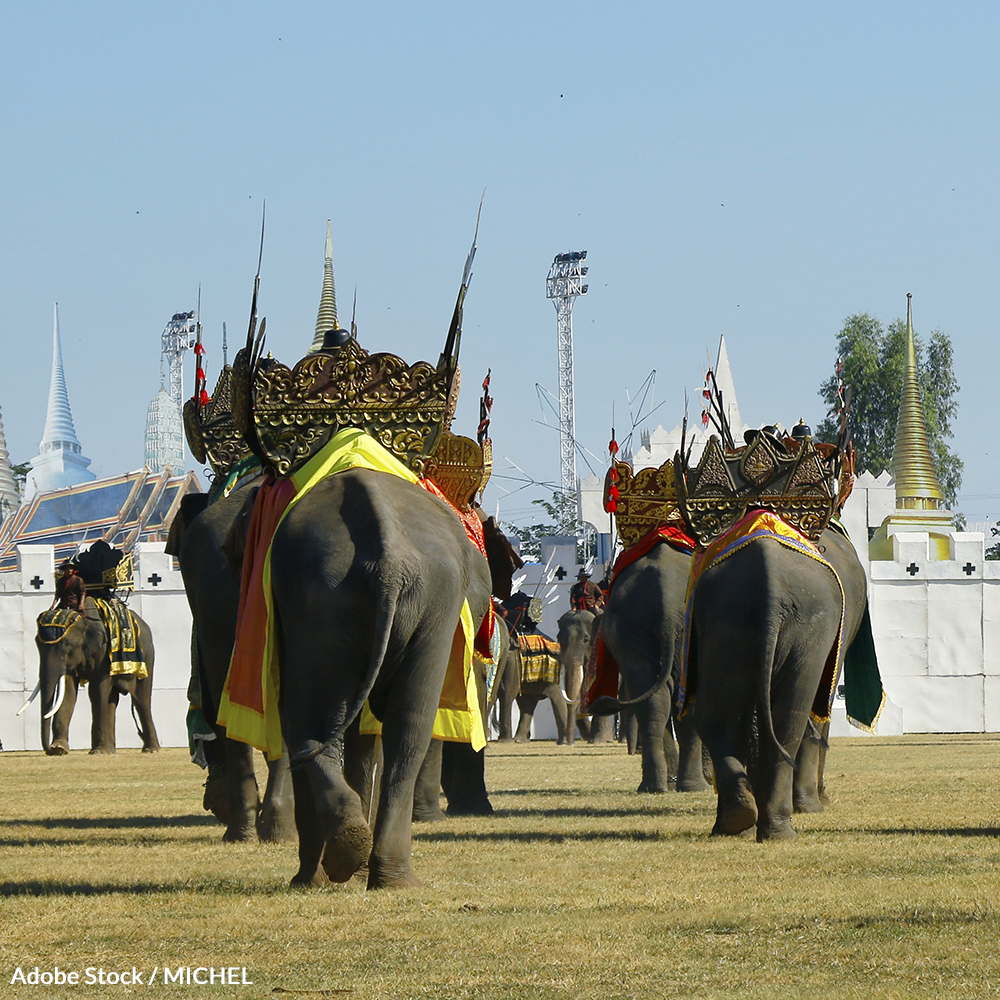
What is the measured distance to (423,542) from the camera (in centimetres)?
646

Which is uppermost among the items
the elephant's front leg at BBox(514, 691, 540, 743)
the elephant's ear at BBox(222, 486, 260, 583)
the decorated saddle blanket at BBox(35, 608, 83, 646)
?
the elephant's ear at BBox(222, 486, 260, 583)

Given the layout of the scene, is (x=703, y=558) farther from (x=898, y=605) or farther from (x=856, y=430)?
(x=856, y=430)

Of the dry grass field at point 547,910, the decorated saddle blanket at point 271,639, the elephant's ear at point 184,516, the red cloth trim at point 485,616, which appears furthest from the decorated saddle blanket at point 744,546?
the elephant's ear at point 184,516

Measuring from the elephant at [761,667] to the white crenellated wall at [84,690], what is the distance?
18.0 meters

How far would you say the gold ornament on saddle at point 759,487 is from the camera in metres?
9.58

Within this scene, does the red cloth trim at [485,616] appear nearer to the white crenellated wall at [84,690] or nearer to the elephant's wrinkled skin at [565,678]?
the elephant's wrinkled skin at [565,678]

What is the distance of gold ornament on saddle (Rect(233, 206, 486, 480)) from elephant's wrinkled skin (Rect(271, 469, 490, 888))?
0.49 metres

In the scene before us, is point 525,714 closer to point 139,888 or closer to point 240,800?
point 240,800

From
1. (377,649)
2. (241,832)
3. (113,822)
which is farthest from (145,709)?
(377,649)

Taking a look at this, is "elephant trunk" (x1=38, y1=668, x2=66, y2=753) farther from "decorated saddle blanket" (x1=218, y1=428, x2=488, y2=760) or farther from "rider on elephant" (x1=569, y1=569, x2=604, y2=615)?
"decorated saddle blanket" (x1=218, y1=428, x2=488, y2=760)

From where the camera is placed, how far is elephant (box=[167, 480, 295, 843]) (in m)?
8.58

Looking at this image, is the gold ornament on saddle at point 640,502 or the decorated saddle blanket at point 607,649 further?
the gold ornament on saddle at point 640,502

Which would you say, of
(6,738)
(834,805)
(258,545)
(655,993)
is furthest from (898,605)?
(655,993)

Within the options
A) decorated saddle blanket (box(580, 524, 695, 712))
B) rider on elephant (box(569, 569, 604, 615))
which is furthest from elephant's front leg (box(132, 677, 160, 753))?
decorated saddle blanket (box(580, 524, 695, 712))
